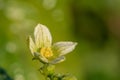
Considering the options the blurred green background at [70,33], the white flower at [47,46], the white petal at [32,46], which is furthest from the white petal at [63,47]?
the blurred green background at [70,33]

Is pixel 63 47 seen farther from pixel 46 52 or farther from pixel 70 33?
pixel 70 33

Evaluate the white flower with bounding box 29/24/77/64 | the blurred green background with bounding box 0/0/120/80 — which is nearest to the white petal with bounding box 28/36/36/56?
the white flower with bounding box 29/24/77/64

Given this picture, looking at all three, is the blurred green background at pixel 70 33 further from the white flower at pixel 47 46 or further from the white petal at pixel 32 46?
the white petal at pixel 32 46

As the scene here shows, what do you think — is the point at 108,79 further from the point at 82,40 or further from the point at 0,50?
the point at 0,50

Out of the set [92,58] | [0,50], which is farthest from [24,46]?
[92,58]

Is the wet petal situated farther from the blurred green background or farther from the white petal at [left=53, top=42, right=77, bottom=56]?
the blurred green background
